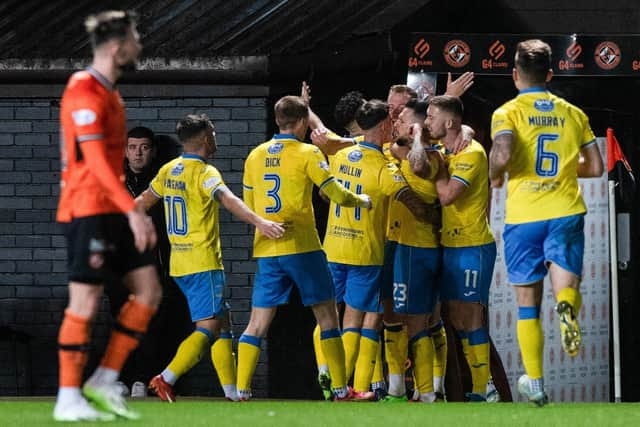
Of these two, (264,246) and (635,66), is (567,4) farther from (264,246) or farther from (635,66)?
(264,246)

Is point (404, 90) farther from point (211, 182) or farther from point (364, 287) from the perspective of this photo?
point (211, 182)

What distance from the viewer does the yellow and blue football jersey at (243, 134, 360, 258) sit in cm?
1008

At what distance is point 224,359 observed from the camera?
10.7 metres

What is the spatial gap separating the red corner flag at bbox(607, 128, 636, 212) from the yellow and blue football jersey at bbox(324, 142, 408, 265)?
2.84m

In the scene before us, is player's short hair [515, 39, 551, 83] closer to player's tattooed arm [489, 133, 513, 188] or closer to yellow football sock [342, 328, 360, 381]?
player's tattooed arm [489, 133, 513, 188]

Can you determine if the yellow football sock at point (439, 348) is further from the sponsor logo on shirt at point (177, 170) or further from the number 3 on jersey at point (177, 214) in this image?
the sponsor logo on shirt at point (177, 170)

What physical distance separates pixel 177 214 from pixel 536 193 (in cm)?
301

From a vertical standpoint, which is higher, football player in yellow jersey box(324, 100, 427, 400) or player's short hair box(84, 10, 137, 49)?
player's short hair box(84, 10, 137, 49)

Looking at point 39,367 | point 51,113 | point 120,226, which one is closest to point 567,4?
point 51,113

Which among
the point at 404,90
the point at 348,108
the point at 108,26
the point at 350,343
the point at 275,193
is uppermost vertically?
the point at 404,90

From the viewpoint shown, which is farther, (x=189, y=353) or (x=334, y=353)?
(x=189, y=353)

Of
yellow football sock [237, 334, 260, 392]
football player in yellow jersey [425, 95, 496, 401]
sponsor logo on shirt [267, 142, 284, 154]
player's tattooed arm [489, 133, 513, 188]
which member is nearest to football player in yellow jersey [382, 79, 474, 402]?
football player in yellow jersey [425, 95, 496, 401]

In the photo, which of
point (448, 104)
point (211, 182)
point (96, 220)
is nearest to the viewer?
point (96, 220)

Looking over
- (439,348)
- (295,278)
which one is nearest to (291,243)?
(295,278)
